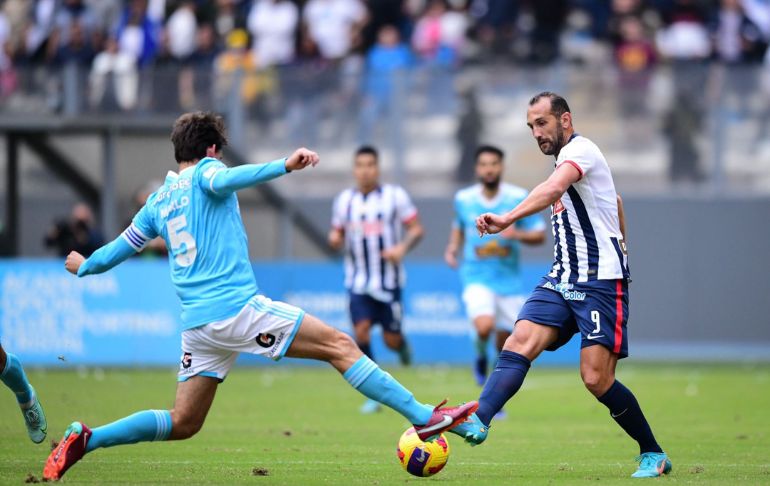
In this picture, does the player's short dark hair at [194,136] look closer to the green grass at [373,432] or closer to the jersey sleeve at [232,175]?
the jersey sleeve at [232,175]

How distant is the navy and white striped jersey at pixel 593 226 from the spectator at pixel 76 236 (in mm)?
13104

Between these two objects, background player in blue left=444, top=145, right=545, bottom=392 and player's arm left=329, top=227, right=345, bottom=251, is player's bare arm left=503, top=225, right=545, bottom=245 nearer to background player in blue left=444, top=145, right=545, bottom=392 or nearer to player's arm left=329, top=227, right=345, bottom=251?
background player in blue left=444, top=145, right=545, bottom=392

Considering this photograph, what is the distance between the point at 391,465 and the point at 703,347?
14.3m

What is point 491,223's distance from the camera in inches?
313

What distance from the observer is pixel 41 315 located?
1923cm

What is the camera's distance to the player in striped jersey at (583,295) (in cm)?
844

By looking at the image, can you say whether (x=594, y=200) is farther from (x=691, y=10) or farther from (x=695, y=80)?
(x=691, y=10)

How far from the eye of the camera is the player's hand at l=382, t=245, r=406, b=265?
14797mm

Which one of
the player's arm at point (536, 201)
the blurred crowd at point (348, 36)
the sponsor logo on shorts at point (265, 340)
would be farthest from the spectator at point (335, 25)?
the sponsor logo on shorts at point (265, 340)

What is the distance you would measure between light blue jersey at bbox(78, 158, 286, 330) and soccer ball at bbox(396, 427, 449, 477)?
52.9 inches

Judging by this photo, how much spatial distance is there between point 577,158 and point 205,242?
2430mm

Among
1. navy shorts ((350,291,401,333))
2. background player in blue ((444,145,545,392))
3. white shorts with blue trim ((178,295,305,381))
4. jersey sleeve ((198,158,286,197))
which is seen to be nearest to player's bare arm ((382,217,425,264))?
navy shorts ((350,291,401,333))

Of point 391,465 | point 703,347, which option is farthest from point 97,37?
point 391,465

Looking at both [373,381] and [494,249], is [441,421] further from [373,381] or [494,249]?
[494,249]
